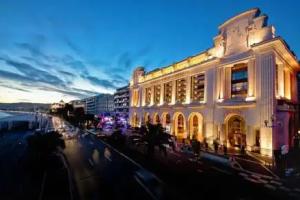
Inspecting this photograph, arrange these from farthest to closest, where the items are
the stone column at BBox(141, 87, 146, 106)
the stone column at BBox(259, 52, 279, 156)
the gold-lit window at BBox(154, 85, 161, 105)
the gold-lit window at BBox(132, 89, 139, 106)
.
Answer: the gold-lit window at BBox(132, 89, 139, 106), the stone column at BBox(141, 87, 146, 106), the gold-lit window at BBox(154, 85, 161, 105), the stone column at BBox(259, 52, 279, 156)

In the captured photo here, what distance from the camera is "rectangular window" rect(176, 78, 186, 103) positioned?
4612 cm

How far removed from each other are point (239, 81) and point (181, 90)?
14664 millimetres

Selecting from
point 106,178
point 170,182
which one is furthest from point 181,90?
point 106,178

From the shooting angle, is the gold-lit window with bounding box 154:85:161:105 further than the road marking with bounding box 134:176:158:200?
Yes

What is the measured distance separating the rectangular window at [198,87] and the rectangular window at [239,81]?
632 centimetres

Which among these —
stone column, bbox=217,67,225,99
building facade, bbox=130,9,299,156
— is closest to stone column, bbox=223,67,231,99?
building facade, bbox=130,9,299,156

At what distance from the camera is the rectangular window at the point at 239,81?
111 ft

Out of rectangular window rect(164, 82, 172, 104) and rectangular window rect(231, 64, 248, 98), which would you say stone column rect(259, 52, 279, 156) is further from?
rectangular window rect(164, 82, 172, 104)

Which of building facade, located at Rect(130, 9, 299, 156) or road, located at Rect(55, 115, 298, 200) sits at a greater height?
building facade, located at Rect(130, 9, 299, 156)

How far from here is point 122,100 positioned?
123875mm

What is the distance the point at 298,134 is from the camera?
36.6 m

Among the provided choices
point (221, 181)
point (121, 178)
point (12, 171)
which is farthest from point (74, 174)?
point (221, 181)

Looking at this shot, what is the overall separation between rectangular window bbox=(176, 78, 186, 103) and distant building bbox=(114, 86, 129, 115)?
71.9 meters

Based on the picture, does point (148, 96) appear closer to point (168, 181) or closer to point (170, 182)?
point (168, 181)
